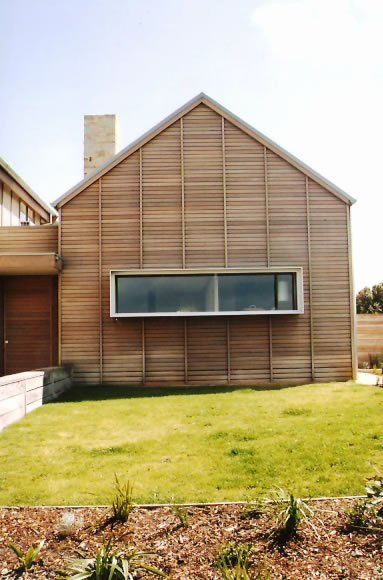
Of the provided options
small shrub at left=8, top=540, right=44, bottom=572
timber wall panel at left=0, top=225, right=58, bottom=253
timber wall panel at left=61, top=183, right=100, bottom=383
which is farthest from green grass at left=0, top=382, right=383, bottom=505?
timber wall panel at left=0, top=225, right=58, bottom=253

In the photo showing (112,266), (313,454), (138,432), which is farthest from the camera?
(112,266)

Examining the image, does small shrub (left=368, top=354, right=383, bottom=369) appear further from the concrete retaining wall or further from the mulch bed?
the mulch bed

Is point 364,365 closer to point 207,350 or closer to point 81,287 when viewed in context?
point 207,350

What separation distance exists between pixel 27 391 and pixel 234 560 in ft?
21.1

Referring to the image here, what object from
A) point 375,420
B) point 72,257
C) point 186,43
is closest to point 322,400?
point 375,420

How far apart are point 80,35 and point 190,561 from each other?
10.1 metres

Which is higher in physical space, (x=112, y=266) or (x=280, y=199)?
(x=280, y=199)

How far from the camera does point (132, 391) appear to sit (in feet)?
37.4

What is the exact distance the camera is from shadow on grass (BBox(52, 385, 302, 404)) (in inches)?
417

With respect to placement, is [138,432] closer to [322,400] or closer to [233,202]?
[322,400]

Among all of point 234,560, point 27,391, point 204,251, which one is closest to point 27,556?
point 234,560

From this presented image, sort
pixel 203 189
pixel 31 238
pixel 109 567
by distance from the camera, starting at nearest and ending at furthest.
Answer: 1. pixel 109 567
2. pixel 31 238
3. pixel 203 189

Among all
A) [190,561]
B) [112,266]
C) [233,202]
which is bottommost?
[190,561]

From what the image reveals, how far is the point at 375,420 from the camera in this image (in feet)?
24.7
